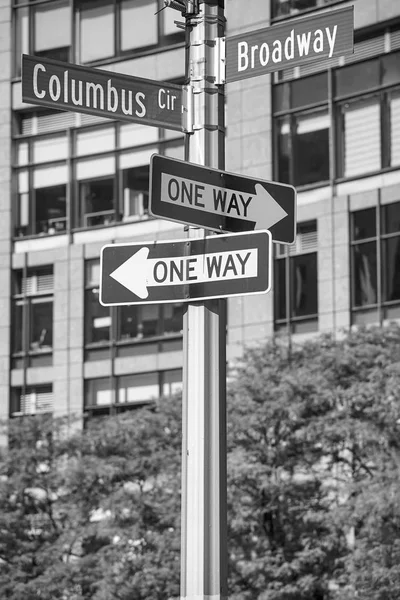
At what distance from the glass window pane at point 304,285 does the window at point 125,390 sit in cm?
475

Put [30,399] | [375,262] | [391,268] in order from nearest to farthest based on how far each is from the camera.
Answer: [391,268]
[375,262]
[30,399]

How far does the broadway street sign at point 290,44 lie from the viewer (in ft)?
31.6

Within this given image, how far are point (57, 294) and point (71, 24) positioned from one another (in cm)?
964

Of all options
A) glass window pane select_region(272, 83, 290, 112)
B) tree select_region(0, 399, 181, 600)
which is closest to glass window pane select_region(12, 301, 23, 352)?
tree select_region(0, 399, 181, 600)

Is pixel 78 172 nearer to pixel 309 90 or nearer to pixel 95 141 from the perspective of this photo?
pixel 95 141

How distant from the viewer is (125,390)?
46.0 metres

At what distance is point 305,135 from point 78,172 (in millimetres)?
9098

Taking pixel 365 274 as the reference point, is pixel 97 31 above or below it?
above

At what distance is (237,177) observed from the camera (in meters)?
9.70

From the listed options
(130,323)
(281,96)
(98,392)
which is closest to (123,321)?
(130,323)

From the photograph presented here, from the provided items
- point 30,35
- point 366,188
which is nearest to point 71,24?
point 30,35

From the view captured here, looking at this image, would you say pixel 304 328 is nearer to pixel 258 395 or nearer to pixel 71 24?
pixel 258 395

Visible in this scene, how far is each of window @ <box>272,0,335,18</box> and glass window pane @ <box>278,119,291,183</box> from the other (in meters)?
3.39

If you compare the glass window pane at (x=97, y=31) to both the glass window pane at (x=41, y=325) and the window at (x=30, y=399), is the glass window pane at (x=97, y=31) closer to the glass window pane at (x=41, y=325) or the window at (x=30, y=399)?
the glass window pane at (x=41, y=325)
